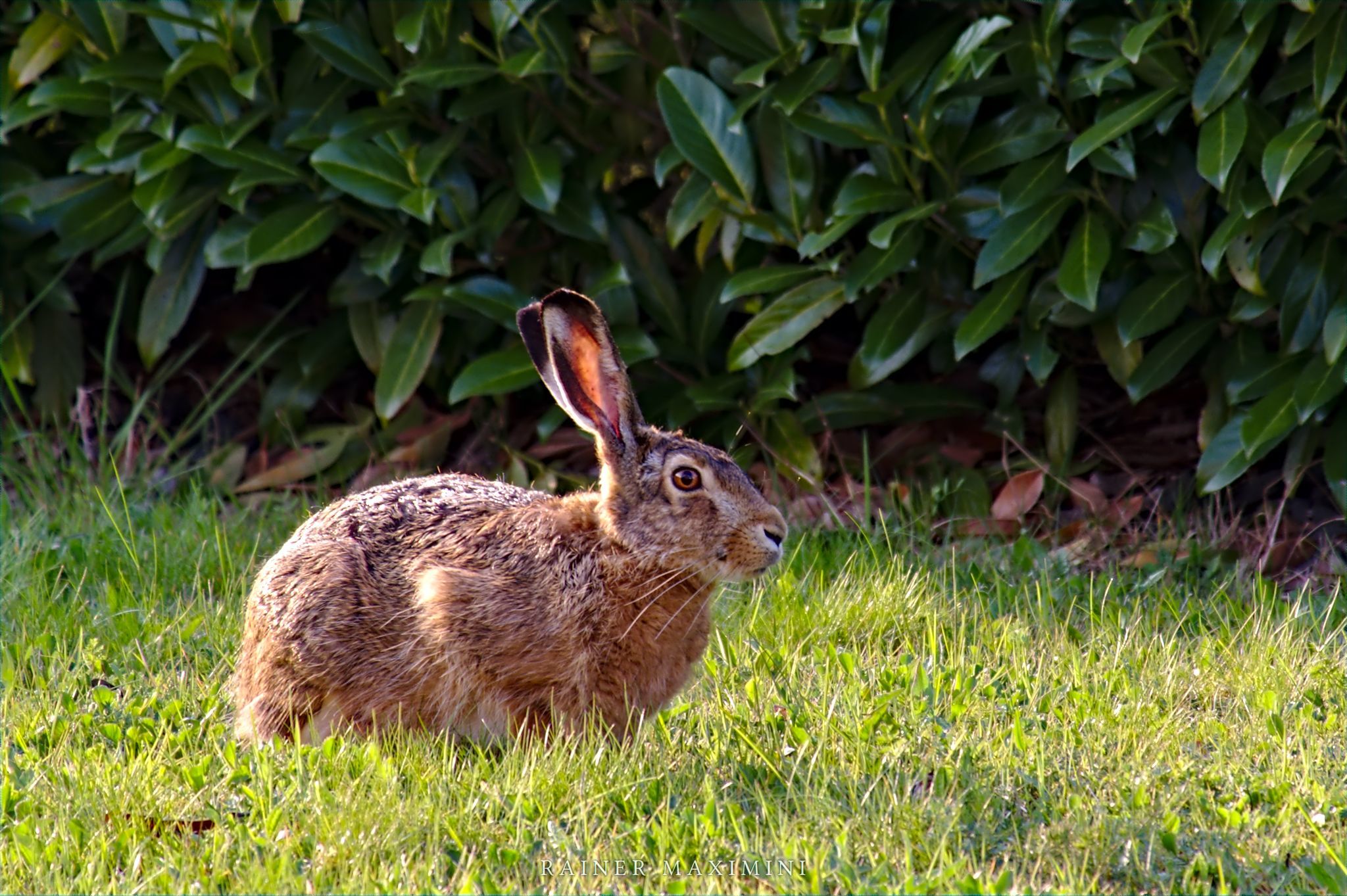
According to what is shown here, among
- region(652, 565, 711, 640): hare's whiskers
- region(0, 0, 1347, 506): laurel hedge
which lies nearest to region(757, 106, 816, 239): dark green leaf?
region(0, 0, 1347, 506): laurel hedge

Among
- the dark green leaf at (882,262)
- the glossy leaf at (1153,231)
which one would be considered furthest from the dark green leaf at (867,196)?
the glossy leaf at (1153,231)

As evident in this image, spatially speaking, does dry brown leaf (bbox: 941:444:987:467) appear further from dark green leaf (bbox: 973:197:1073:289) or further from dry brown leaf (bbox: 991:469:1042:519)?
dark green leaf (bbox: 973:197:1073:289)

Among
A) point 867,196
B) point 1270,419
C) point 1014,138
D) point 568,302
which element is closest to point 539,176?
point 867,196

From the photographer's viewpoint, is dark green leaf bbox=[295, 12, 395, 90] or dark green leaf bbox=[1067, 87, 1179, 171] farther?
dark green leaf bbox=[295, 12, 395, 90]

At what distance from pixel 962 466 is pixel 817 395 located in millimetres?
692

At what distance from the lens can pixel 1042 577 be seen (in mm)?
5320

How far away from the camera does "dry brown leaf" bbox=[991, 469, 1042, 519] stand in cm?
602

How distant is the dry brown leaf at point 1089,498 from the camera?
19.7ft

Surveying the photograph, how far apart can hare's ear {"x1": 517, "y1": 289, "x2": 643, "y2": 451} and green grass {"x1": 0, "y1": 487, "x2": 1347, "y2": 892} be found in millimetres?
831

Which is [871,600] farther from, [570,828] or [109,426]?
[109,426]

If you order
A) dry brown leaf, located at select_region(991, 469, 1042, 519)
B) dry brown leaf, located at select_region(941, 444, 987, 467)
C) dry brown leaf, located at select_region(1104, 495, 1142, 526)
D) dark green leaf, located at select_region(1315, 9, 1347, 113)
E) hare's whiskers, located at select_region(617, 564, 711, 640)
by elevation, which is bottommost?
dry brown leaf, located at select_region(1104, 495, 1142, 526)

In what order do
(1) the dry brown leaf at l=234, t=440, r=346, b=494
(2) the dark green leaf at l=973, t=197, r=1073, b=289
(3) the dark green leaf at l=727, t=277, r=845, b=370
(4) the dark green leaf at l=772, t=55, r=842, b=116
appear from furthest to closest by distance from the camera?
(1) the dry brown leaf at l=234, t=440, r=346, b=494 → (3) the dark green leaf at l=727, t=277, r=845, b=370 → (4) the dark green leaf at l=772, t=55, r=842, b=116 → (2) the dark green leaf at l=973, t=197, r=1073, b=289

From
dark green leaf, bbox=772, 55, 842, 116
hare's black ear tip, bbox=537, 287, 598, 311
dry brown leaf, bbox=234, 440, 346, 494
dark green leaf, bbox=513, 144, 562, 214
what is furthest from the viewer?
dry brown leaf, bbox=234, 440, 346, 494

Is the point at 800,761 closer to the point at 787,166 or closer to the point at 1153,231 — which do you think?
the point at 1153,231
